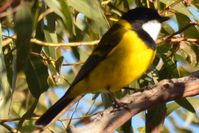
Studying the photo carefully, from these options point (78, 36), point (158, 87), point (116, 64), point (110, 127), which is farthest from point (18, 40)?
point (78, 36)

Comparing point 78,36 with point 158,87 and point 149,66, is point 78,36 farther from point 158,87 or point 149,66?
point 158,87

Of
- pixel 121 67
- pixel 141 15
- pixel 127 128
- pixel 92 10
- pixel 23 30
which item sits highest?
pixel 23 30

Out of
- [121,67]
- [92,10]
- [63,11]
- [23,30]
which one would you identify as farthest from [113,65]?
[23,30]

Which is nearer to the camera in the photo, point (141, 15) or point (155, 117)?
point (155, 117)

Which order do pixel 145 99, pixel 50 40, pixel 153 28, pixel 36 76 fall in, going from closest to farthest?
1. pixel 145 99
2. pixel 36 76
3. pixel 50 40
4. pixel 153 28

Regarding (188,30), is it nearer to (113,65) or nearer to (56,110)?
(113,65)

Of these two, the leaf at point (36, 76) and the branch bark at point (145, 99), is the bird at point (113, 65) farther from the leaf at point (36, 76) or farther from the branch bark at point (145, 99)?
the branch bark at point (145, 99)

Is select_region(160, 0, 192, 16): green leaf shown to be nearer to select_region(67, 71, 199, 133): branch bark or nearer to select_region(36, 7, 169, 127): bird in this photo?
select_region(36, 7, 169, 127): bird
